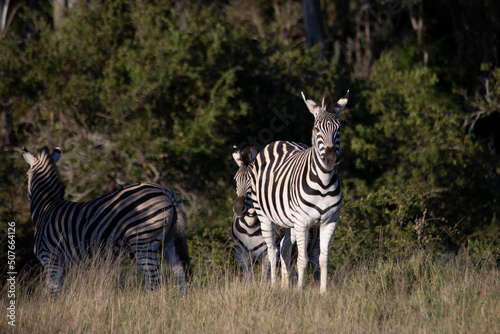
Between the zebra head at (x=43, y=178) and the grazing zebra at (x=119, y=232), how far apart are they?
0.31 metres

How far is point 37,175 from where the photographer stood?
6.67 meters

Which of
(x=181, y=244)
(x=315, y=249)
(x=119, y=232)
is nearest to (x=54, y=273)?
(x=119, y=232)

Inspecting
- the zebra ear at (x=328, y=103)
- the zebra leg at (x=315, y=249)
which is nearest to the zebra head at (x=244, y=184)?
the zebra leg at (x=315, y=249)

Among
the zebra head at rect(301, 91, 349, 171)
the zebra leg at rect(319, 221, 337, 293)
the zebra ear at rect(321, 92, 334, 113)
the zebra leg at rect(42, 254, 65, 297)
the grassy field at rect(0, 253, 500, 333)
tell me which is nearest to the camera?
the grassy field at rect(0, 253, 500, 333)

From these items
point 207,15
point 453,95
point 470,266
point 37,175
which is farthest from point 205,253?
point 453,95

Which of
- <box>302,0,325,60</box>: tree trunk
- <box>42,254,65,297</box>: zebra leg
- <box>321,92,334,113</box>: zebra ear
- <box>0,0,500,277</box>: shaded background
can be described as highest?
<box>302,0,325,60</box>: tree trunk

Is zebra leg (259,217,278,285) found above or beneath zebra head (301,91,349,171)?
beneath

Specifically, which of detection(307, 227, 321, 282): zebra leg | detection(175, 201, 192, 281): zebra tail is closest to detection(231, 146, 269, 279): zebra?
detection(307, 227, 321, 282): zebra leg

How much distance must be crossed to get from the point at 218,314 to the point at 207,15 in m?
7.67

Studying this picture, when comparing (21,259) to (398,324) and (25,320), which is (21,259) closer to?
(25,320)

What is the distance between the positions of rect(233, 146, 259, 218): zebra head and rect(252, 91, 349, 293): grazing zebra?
0.36ft

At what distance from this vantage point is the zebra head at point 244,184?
6.02 m

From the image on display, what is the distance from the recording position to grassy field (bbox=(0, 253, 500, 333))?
4430 mm

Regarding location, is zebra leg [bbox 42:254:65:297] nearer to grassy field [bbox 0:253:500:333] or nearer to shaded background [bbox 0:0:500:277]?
grassy field [bbox 0:253:500:333]
